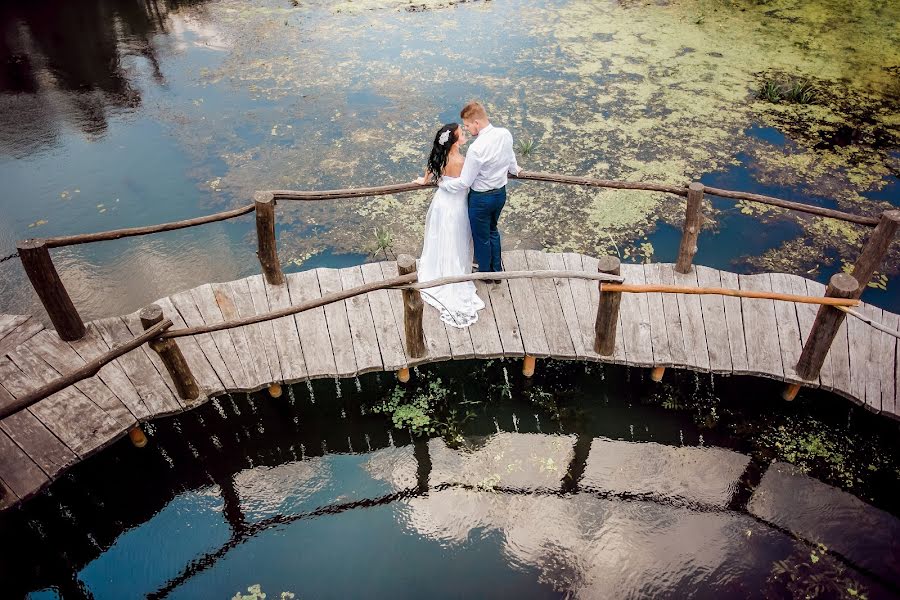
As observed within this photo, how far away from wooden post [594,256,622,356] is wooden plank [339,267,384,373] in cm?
158

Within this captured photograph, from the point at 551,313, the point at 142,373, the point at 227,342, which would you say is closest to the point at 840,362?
the point at 551,313

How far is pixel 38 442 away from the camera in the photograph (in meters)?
4.01

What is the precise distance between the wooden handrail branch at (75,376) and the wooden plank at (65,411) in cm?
50

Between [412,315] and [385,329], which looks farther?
[385,329]

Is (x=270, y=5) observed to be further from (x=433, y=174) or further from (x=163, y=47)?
(x=433, y=174)

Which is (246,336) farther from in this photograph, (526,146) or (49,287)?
(526,146)

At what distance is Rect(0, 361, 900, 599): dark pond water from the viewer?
159 inches

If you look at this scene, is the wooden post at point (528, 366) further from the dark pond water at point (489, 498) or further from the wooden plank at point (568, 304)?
the wooden plank at point (568, 304)

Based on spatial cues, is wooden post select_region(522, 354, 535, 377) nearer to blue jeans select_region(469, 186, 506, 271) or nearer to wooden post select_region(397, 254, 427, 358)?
blue jeans select_region(469, 186, 506, 271)

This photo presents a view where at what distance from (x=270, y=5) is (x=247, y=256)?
743 cm

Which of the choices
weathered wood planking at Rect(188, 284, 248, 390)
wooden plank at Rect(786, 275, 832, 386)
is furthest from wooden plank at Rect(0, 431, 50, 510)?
wooden plank at Rect(786, 275, 832, 386)

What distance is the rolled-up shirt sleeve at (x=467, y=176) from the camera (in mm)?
4133

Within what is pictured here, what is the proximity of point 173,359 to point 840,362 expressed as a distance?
4589 millimetres

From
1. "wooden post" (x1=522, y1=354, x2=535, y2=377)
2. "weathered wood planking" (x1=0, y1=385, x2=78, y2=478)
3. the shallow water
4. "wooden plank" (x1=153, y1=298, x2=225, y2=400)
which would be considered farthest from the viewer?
the shallow water
